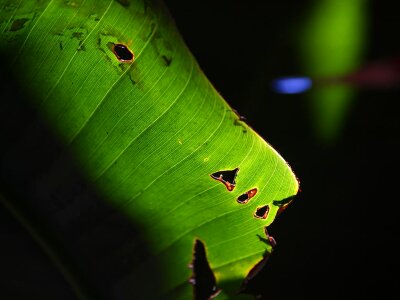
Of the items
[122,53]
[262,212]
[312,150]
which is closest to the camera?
[122,53]

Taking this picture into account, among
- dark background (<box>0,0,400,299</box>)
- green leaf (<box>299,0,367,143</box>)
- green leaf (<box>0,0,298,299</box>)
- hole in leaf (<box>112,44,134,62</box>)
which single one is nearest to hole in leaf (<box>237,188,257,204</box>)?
green leaf (<box>0,0,298,299</box>)

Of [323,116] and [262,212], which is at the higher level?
[262,212]

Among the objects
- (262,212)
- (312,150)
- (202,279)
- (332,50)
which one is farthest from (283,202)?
(332,50)

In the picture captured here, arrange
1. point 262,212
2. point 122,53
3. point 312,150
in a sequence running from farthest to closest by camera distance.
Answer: point 312,150
point 262,212
point 122,53

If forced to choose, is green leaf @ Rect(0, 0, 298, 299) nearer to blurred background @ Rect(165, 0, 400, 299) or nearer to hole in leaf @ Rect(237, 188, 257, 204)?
hole in leaf @ Rect(237, 188, 257, 204)

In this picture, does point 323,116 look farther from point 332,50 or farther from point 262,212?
point 262,212

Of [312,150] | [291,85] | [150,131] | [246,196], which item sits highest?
[150,131]

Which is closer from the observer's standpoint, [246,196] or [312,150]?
[246,196]
